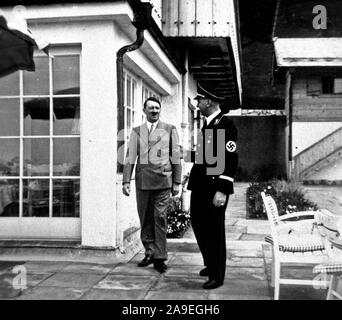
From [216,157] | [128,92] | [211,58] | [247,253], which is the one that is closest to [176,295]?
[216,157]

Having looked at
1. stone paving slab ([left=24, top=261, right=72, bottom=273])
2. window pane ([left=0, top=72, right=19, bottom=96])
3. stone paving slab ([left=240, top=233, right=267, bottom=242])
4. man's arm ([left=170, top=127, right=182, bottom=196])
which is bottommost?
stone paving slab ([left=240, top=233, right=267, bottom=242])

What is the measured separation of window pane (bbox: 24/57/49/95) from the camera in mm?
6359

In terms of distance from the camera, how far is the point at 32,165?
6391mm

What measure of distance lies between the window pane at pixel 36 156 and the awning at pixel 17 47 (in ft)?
6.88

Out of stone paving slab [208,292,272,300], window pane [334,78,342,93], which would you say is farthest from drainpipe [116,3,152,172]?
window pane [334,78,342,93]

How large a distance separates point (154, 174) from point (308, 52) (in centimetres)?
1733

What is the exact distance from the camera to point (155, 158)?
19.2 ft

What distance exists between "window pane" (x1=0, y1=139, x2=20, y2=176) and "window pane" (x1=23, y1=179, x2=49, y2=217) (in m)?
0.21

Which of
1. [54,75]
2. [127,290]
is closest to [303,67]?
[54,75]

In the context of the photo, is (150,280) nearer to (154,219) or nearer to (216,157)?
(154,219)

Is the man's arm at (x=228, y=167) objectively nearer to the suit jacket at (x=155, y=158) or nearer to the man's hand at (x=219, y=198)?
the man's hand at (x=219, y=198)

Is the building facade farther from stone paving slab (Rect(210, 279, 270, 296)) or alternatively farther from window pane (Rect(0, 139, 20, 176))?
stone paving slab (Rect(210, 279, 270, 296))

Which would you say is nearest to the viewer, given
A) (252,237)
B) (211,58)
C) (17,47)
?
(17,47)
